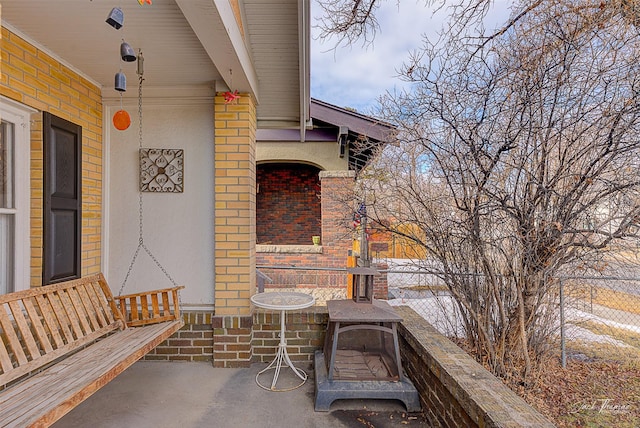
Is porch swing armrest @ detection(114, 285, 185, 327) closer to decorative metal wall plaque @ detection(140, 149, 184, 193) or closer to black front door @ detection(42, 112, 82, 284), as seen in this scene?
black front door @ detection(42, 112, 82, 284)

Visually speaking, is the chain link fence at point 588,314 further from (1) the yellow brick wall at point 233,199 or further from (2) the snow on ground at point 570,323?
(1) the yellow brick wall at point 233,199

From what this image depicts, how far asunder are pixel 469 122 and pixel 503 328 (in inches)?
67.3

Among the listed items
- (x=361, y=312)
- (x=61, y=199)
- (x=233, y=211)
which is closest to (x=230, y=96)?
(x=233, y=211)

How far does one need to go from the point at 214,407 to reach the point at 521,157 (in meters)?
3.01

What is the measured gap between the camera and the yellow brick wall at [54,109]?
2516 mm

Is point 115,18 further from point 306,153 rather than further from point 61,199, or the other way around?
point 306,153

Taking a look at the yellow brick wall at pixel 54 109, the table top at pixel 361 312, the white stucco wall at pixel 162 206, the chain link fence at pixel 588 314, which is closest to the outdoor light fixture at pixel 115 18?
the yellow brick wall at pixel 54 109

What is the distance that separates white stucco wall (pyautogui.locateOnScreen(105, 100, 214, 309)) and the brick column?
0.15 metres

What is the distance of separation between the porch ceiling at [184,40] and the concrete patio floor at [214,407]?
8.69 ft

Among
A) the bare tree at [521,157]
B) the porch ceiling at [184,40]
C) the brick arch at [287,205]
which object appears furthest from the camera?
the brick arch at [287,205]

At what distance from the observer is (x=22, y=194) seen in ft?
8.77

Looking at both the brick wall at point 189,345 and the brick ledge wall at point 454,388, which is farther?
the brick wall at point 189,345

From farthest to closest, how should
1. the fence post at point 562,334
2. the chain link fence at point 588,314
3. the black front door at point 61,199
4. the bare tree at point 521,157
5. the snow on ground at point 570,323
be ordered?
the snow on ground at point 570,323 < the chain link fence at point 588,314 < the fence post at point 562,334 < the black front door at point 61,199 < the bare tree at point 521,157

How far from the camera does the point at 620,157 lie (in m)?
2.38
